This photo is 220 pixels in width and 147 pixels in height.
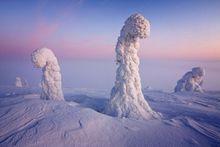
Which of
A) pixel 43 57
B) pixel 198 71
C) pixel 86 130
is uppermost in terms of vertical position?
pixel 43 57

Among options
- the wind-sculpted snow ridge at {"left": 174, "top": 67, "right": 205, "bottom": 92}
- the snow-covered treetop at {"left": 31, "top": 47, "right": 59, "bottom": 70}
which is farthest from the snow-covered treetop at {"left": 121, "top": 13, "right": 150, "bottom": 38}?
the wind-sculpted snow ridge at {"left": 174, "top": 67, "right": 205, "bottom": 92}

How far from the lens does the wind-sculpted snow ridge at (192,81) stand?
98.7 ft

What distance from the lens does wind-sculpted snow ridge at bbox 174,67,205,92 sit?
30.1 meters

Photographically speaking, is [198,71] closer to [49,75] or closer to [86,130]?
[49,75]

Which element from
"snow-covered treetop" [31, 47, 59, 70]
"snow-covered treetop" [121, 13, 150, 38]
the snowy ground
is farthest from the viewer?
"snow-covered treetop" [31, 47, 59, 70]

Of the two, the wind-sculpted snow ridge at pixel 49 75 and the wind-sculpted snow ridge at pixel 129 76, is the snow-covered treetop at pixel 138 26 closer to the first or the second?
the wind-sculpted snow ridge at pixel 129 76

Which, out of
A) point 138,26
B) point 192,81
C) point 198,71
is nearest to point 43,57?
point 138,26

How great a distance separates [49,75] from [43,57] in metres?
1.54

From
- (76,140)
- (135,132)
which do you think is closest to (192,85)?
(135,132)

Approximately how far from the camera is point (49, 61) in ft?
55.4

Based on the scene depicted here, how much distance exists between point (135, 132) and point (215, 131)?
14.8 ft

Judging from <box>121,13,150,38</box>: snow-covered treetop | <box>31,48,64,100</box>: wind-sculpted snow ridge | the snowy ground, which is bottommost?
the snowy ground

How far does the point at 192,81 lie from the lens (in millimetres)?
30500

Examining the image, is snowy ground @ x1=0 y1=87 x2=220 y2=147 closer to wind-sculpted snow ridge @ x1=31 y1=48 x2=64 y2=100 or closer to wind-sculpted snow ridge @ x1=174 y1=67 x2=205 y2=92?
wind-sculpted snow ridge @ x1=31 y1=48 x2=64 y2=100
